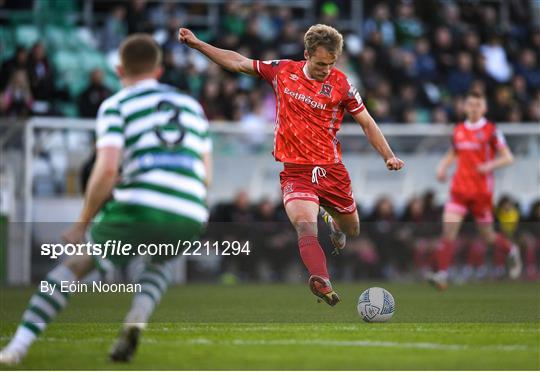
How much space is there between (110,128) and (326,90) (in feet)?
13.6

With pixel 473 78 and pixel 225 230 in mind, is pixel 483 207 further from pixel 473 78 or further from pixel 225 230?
pixel 473 78

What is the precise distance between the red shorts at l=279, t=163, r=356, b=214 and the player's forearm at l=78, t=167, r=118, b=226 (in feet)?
13.4

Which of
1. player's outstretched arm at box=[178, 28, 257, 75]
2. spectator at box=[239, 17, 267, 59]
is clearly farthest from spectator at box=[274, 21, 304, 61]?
player's outstretched arm at box=[178, 28, 257, 75]

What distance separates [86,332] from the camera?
9.00 metres

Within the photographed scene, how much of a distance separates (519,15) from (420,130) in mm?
8294

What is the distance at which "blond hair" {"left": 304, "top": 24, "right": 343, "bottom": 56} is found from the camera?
10133mm

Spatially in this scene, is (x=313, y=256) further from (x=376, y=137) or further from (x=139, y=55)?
(x=139, y=55)

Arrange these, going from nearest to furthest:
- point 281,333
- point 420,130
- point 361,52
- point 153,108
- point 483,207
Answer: point 153,108, point 281,333, point 483,207, point 420,130, point 361,52

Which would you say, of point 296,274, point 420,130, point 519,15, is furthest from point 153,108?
point 519,15

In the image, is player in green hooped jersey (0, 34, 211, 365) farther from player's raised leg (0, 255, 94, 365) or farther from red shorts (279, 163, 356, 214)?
red shorts (279, 163, 356, 214)

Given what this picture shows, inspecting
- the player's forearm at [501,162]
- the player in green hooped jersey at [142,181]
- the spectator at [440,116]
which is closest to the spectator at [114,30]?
the spectator at [440,116]

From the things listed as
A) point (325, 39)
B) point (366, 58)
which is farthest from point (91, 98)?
point (325, 39)

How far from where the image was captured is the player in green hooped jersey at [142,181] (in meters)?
6.83

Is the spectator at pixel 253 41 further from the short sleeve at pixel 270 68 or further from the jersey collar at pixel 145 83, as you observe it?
the jersey collar at pixel 145 83
